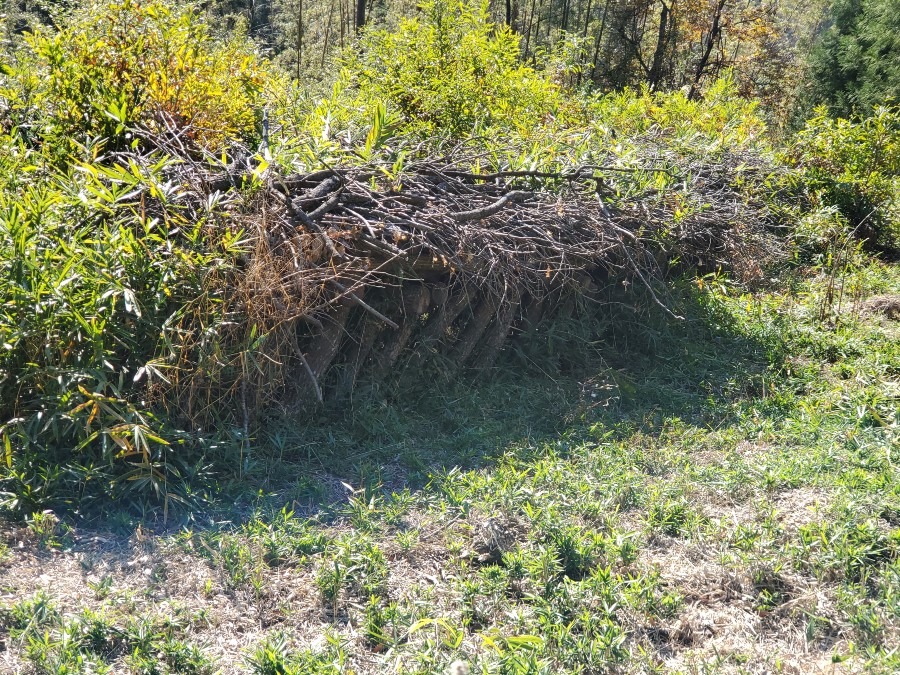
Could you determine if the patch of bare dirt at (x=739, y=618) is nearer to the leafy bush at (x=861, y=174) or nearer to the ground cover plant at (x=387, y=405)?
the ground cover plant at (x=387, y=405)

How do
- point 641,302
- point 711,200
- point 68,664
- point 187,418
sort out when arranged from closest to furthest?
point 68,664, point 187,418, point 641,302, point 711,200

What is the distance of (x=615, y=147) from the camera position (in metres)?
5.96

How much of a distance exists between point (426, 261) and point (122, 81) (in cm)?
221

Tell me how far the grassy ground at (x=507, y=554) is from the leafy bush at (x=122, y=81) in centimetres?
220

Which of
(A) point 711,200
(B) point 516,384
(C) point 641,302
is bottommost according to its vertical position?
(B) point 516,384

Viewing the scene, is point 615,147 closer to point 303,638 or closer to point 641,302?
point 641,302

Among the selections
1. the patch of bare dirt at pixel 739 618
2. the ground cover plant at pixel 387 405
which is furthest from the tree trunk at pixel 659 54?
the patch of bare dirt at pixel 739 618

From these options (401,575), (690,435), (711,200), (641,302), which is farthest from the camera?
(711,200)

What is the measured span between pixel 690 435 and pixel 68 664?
3247mm

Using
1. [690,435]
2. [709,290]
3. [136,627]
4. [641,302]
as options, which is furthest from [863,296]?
[136,627]

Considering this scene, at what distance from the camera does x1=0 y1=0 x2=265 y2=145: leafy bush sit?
4.50 metres

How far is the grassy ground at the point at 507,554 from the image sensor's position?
253 cm

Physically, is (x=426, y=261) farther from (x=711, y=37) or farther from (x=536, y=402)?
(x=711, y=37)

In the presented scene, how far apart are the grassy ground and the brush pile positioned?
0.33 m
